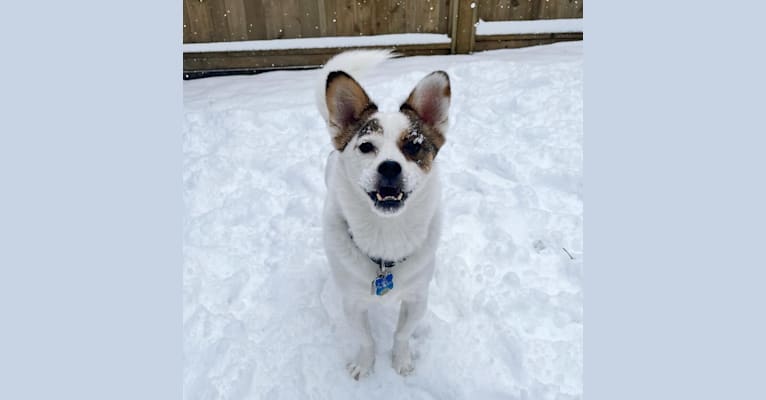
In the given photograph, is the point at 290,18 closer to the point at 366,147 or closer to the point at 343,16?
the point at 343,16

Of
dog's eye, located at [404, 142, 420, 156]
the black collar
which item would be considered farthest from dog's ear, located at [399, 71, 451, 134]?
the black collar

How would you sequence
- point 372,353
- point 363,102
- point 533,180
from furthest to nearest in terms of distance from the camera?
1. point 533,180
2. point 372,353
3. point 363,102

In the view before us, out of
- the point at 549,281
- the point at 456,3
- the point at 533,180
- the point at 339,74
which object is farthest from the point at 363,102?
the point at 456,3

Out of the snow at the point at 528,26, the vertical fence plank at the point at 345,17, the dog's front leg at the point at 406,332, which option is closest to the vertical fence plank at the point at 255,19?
the vertical fence plank at the point at 345,17

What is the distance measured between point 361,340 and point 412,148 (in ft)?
3.76

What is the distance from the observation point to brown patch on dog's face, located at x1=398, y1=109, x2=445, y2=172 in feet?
6.76

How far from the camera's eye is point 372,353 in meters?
2.47

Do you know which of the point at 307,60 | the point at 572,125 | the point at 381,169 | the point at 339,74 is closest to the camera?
the point at 381,169

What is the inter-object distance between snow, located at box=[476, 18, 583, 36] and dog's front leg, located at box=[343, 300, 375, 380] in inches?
192

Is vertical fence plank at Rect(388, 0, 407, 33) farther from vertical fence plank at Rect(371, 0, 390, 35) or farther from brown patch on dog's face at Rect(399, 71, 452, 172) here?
brown patch on dog's face at Rect(399, 71, 452, 172)

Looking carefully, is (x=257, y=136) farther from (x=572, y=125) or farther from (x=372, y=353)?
(x=572, y=125)

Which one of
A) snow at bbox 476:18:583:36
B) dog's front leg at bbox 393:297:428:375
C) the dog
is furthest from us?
snow at bbox 476:18:583:36

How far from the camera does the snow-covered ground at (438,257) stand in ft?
7.97

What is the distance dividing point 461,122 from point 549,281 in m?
2.26
